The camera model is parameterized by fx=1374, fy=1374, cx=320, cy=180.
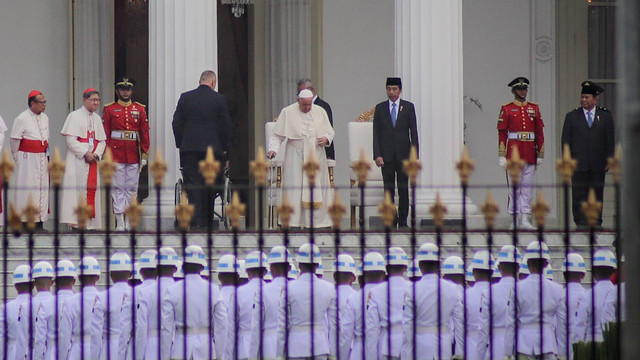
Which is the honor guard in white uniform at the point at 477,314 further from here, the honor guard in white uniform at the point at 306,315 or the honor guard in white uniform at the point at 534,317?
the honor guard in white uniform at the point at 306,315

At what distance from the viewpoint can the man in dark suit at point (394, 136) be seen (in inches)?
586

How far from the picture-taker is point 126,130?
1538 centimetres

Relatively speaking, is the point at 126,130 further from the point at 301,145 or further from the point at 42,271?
the point at 42,271

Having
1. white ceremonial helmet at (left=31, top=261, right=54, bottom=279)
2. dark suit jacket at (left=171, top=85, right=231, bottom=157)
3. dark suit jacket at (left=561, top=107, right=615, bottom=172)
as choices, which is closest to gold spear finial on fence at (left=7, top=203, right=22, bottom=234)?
white ceremonial helmet at (left=31, top=261, right=54, bottom=279)

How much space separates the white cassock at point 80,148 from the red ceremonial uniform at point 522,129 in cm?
460

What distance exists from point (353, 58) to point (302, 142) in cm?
380

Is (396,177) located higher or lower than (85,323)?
higher

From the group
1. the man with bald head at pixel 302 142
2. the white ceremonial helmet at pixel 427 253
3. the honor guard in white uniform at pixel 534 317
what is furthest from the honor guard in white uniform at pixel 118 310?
the man with bald head at pixel 302 142

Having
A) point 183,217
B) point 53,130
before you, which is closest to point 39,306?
point 183,217

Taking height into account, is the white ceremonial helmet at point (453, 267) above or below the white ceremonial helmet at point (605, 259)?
below

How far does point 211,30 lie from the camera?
14.9 m

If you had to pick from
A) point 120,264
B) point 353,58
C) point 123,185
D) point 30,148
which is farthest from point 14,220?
point 353,58

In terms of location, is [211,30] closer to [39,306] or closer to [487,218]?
[39,306]

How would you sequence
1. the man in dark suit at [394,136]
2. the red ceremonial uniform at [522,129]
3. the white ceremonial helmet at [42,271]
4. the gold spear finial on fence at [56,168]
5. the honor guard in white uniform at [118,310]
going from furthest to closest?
the red ceremonial uniform at [522,129] → the man in dark suit at [394,136] → the white ceremonial helmet at [42,271] → the honor guard in white uniform at [118,310] → the gold spear finial on fence at [56,168]
